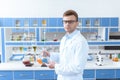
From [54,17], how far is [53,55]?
14.1 ft

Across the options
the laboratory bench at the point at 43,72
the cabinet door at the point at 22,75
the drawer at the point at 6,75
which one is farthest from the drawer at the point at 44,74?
the drawer at the point at 6,75

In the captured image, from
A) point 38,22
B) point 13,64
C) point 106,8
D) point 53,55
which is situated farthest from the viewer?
point 106,8

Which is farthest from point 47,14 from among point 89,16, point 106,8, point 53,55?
point 53,55

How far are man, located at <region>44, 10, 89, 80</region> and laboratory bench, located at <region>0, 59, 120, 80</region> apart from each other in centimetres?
148

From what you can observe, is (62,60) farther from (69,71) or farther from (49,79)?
(49,79)

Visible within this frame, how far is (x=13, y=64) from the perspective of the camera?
3881 mm

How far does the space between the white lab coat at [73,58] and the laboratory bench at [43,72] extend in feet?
4.91

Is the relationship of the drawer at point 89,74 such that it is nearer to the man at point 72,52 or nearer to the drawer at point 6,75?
the drawer at point 6,75

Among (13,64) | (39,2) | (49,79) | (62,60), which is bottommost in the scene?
(49,79)

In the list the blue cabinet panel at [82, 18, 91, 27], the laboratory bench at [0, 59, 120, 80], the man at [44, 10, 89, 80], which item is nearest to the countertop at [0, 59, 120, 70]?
the laboratory bench at [0, 59, 120, 80]

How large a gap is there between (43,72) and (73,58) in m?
1.68

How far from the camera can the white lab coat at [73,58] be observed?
1984 millimetres

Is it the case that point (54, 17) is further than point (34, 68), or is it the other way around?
point (54, 17)

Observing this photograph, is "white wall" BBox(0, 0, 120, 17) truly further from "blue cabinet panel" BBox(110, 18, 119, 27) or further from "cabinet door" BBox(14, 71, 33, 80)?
"cabinet door" BBox(14, 71, 33, 80)
